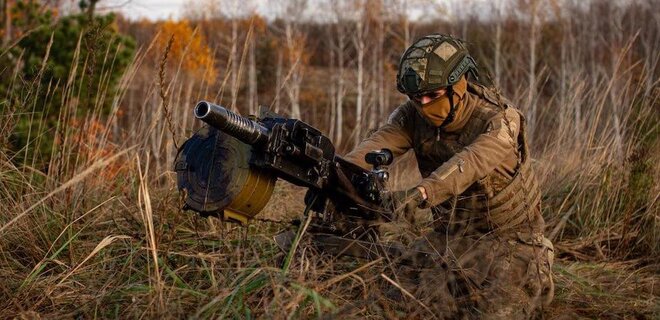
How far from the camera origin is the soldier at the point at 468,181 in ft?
10.7

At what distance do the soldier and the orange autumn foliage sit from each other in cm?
110

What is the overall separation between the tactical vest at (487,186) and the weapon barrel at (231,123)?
45.8 inches

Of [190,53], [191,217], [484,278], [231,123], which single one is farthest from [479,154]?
[190,53]

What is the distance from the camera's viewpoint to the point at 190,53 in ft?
97.6

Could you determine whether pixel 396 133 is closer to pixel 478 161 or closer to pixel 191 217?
pixel 478 161

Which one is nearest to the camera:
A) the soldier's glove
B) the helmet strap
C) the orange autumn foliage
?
the soldier's glove

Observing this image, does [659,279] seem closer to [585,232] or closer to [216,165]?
[585,232]

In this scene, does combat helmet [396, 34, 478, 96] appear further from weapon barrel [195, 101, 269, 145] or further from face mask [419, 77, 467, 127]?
weapon barrel [195, 101, 269, 145]

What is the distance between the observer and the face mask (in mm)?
3594

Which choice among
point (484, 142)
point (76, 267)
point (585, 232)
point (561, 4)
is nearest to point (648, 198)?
point (585, 232)

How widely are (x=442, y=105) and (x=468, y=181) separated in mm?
422

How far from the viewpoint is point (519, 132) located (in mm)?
3736

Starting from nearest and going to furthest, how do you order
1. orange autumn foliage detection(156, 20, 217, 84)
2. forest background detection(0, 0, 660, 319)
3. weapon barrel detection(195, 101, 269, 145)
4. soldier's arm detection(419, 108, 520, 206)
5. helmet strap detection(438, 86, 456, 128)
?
weapon barrel detection(195, 101, 269, 145) → forest background detection(0, 0, 660, 319) → soldier's arm detection(419, 108, 520, 206) → helmet strap detection(438, 86, 456, 128) → orange autumn foliage detection(156, 20, 217, 84)

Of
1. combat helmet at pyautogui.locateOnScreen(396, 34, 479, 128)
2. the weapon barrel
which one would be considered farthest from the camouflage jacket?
the weapon barrel
